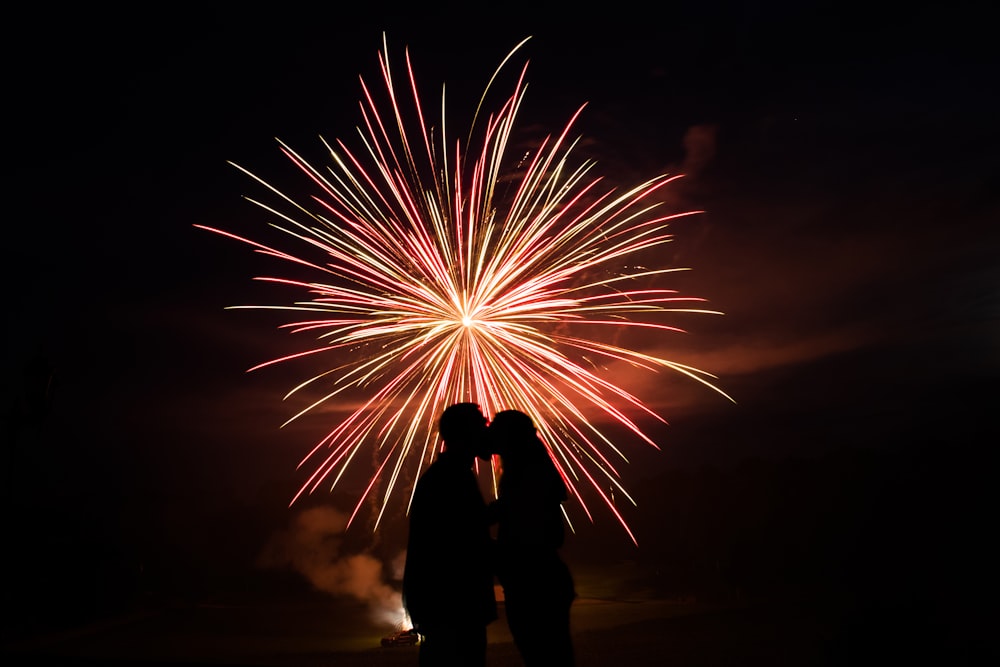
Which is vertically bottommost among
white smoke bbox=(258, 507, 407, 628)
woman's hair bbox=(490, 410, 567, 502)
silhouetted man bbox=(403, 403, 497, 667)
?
silhouetted man bbox=(403, 403, 497, 667)

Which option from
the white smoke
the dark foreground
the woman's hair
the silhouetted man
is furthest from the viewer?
the white smoke

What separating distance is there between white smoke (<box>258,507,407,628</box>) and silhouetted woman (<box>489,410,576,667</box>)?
70640 mm

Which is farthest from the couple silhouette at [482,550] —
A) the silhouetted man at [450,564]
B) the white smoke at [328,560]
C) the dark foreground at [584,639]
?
the white smoke at [328,560]

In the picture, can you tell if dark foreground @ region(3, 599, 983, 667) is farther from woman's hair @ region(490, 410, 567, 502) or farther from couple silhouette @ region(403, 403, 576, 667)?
woman's hair @ region(490, 410, 567, 502)

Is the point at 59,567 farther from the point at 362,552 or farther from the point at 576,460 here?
the point at 362,552

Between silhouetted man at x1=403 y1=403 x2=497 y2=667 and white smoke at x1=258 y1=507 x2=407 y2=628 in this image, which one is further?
white smoke at x1=258 y1=507 x2=407 y2=628

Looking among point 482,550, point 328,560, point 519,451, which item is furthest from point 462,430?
point 328,560

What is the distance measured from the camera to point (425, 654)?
4102 mm

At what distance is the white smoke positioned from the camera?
247 feet

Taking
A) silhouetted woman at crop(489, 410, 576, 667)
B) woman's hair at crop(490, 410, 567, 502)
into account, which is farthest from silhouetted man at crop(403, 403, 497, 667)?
woman's hair at crop(490, 410, 567, 502)

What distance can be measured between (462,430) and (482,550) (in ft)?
2.05

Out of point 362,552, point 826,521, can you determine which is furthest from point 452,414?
point 362,552

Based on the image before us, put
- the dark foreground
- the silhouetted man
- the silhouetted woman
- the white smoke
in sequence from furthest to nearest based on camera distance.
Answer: the white smoke < the dark foreground < the silhouetted woman < the silhouetted man

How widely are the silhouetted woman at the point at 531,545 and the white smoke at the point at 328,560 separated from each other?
70.6m
